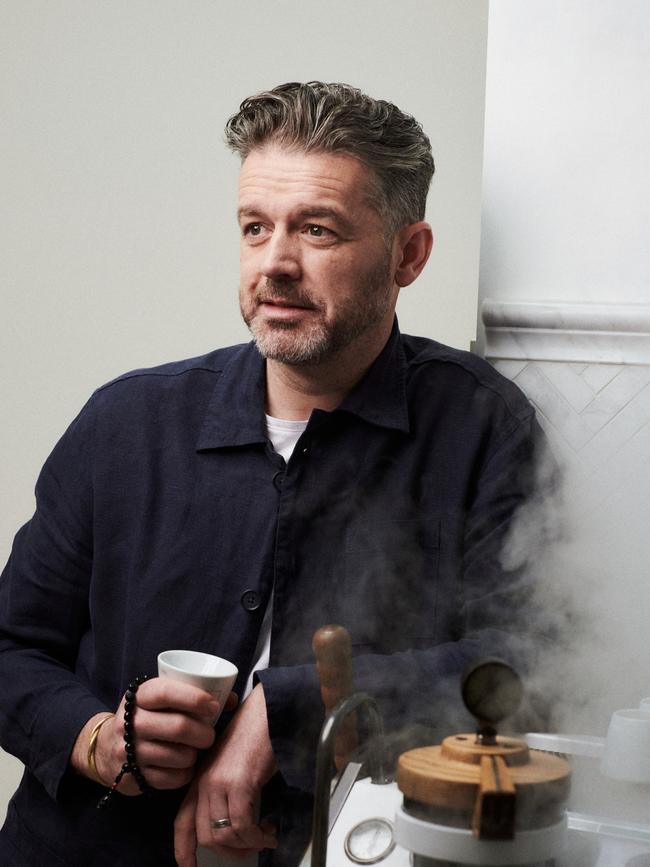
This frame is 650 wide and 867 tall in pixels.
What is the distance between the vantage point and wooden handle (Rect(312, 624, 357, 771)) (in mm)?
1045

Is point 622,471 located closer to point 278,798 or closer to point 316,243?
point 316,243

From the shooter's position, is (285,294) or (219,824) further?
(285,294)

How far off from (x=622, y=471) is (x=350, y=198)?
0.66m

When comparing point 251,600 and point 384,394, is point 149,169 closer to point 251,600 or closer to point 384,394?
point 384,394

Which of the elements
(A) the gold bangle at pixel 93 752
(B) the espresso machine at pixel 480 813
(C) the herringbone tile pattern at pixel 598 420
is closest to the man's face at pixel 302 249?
(C) the herringbone tile pattern at pixel 598 420

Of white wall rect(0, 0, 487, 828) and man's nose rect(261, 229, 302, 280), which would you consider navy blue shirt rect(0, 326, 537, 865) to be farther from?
white wall rect(0, 0, 487, 828)

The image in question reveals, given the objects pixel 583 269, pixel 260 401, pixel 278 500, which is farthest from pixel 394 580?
pixel 583 269

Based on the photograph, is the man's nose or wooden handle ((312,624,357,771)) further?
the man's nose

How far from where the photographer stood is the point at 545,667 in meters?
1.44

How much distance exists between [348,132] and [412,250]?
26cm

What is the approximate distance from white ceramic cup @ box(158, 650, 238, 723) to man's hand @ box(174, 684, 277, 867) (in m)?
0.07

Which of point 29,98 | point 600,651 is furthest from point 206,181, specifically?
point 600,651

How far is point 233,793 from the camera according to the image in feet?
4.41

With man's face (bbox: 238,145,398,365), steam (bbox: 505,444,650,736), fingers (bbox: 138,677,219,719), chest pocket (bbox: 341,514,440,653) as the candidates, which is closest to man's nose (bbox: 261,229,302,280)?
man's face (bbox: 238,145,398,365)
